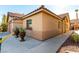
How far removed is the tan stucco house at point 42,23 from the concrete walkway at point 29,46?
11cm

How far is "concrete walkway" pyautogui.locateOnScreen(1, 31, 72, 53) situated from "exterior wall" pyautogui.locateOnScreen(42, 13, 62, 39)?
12cm

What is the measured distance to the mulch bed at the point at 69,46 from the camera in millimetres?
1959

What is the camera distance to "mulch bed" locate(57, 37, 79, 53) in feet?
6.43

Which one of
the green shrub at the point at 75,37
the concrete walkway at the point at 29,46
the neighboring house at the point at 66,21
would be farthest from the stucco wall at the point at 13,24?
the green shrub at the point at 75,37

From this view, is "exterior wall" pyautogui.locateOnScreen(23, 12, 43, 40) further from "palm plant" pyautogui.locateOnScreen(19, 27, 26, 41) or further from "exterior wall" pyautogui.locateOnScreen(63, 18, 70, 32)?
"exterior wall" pyautogui.locateOnScreen(63, 18, 70, 32)

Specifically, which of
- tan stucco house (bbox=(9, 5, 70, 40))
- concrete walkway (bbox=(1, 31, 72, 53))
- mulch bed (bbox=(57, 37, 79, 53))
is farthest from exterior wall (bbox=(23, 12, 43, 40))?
mulch bed (bbox=(57, 37, 79, 53))

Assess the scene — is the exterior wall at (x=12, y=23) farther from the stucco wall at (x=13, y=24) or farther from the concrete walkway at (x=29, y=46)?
the concrete walkway at (x=29, y=46)

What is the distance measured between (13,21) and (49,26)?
0.73 m

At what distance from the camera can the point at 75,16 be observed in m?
2.08

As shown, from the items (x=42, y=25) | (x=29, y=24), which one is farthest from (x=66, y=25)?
(x=29, y=24)

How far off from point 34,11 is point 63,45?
2.90 ft

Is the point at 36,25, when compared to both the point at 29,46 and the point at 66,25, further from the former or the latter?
the point at 66,25
